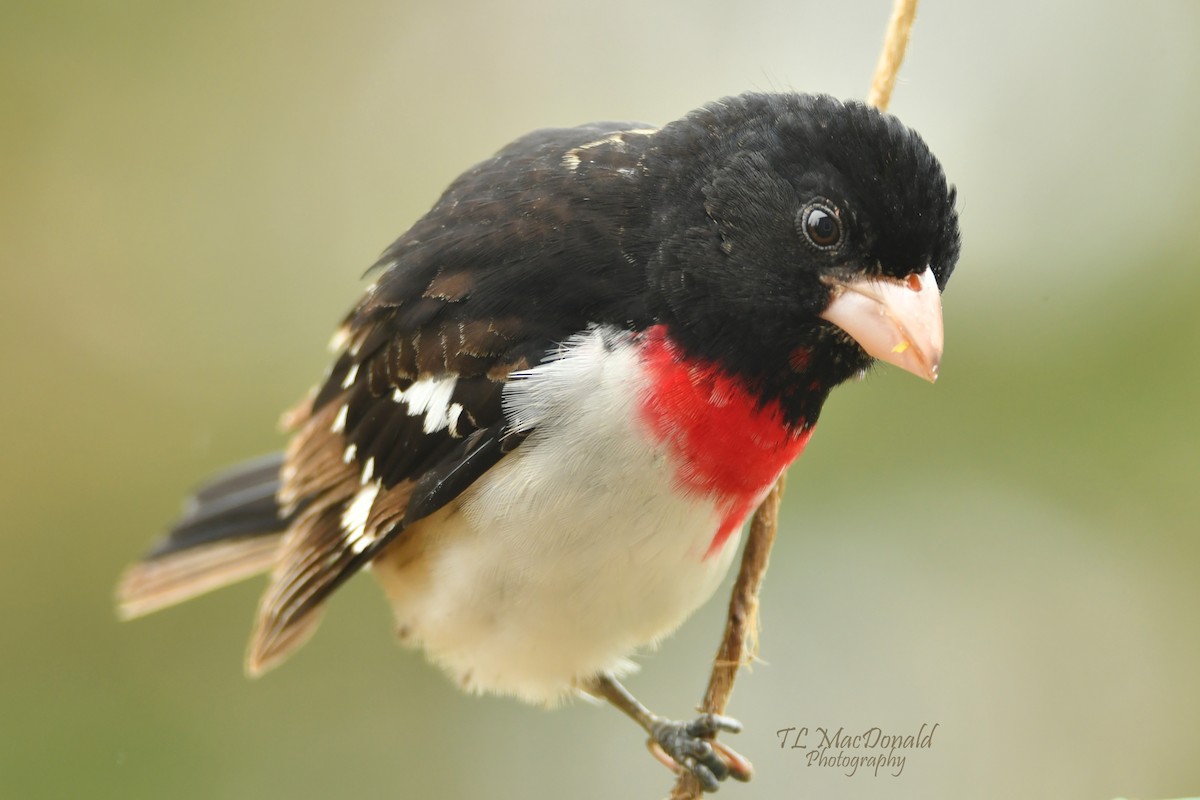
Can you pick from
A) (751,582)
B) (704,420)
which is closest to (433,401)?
(704,420)

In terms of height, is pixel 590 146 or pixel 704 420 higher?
pixel 590 146

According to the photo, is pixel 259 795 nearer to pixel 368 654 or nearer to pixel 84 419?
pixel 368 654

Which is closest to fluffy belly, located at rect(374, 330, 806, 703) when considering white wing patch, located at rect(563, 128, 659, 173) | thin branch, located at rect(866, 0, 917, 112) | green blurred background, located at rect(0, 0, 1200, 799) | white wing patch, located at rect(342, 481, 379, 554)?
white wing patch, located at rect(342, 481, 379, 554)

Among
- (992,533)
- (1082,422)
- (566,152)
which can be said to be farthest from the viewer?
(992,533)

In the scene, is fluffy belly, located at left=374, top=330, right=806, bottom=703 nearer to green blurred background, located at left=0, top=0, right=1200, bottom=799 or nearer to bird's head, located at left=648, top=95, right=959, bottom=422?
bird's head, located at left=648, top=95, right=959, bottom=422

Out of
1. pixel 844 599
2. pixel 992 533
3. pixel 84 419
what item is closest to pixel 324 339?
pixel 84 419

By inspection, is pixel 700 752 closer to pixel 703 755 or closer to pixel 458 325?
pixel 703 755

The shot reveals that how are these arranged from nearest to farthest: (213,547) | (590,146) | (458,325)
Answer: (458,325) < (590,146) < (213,547)
